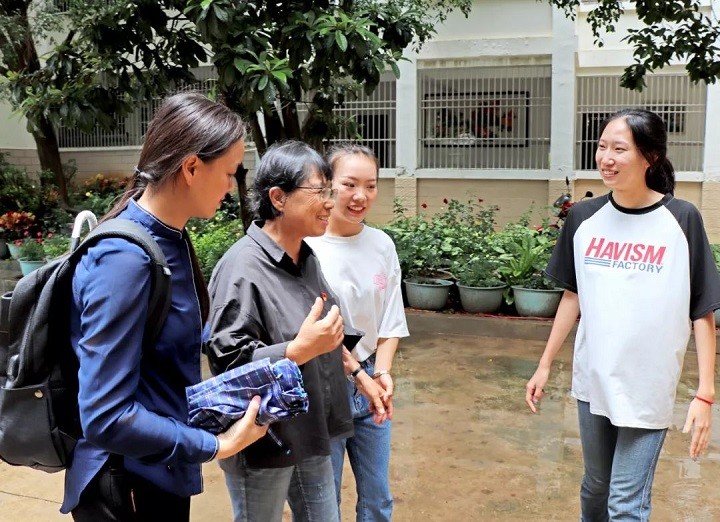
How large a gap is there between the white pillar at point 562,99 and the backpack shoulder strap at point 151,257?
9.95 m

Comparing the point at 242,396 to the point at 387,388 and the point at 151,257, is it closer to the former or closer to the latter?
the point at 151,257

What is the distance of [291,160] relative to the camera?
2000mm

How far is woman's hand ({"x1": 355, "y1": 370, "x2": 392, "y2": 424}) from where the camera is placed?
7.32ft

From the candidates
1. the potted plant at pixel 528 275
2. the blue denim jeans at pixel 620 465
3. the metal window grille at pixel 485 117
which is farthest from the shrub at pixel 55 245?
the blue denim jeans at pixel 620 465

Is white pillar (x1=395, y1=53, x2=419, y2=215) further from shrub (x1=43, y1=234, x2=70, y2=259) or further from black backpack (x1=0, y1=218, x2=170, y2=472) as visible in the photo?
black backpack (x1=0, y1=218, x2=170, y2=472)

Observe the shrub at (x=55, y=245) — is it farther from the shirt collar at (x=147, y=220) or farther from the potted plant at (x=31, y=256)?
the shirt collar at (x=147, y=220)

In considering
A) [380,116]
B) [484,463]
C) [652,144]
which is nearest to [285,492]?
[652,144]

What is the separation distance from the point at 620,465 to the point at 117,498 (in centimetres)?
153

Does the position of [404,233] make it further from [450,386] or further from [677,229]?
[677,229]

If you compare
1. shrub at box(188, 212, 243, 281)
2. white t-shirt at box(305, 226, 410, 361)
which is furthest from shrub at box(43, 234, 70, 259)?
white t-shirt at box(305, 226, 410, 361)

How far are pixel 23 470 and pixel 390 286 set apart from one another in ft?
7.90

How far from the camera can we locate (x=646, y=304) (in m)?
2.28

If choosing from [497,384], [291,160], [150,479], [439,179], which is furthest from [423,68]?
[150,479]

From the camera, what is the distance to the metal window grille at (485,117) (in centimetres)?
1109
